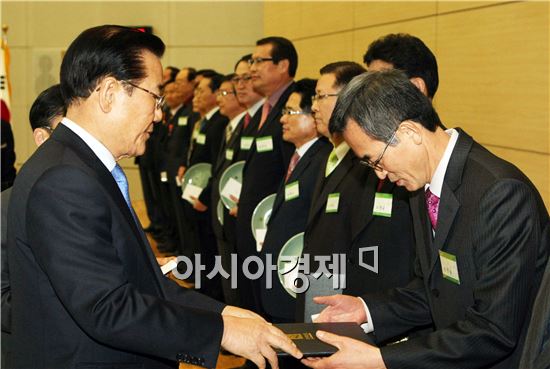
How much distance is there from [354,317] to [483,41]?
7.86 ft

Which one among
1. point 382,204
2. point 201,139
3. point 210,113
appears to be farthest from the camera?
point 210,113

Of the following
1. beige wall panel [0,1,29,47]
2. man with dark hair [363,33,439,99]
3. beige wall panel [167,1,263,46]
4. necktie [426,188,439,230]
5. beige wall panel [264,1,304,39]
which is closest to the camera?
necktie [426,188,439,230]

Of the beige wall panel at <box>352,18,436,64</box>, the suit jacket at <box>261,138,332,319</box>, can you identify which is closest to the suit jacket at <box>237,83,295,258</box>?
Result: the suit jacket at <box>261,138,332,319</box>

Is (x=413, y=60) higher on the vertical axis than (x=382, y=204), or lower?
higher

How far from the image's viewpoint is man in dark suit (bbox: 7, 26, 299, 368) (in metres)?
1.71

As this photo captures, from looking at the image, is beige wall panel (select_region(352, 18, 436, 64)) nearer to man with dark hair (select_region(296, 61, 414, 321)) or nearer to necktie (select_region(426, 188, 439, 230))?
man with dark hair (select_region(296, 61, 414, 321))

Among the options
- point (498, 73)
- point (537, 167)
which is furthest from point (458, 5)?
point (537, 167)

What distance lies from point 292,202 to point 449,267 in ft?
6.20

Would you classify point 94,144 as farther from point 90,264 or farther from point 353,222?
point 353,222

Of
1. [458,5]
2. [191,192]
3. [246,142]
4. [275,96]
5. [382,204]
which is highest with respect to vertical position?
[458,5]

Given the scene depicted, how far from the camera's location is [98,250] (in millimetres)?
1717

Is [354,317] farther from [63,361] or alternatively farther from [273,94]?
[273,94]

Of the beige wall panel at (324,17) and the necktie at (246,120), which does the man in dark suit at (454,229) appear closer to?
the necktie at (246,120)

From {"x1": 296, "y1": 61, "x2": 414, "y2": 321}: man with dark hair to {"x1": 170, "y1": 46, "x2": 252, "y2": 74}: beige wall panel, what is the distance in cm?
728
